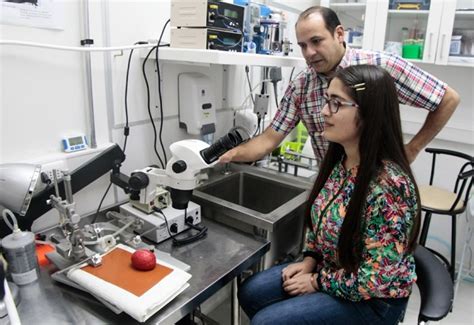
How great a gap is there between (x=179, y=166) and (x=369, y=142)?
0.62 m

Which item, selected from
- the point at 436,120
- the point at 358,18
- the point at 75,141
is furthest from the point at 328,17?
the point at 358,18

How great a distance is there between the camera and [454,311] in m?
2.45

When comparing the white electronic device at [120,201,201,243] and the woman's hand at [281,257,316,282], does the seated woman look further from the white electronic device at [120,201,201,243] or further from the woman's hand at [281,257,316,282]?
the white electronic device at [120,201,201,243]

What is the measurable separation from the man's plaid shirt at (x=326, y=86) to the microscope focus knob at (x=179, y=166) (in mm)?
738

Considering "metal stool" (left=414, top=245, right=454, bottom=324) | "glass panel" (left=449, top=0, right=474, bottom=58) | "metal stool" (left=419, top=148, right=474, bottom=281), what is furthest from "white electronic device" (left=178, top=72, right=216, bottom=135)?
"glass panel" (left=449, top=0, right=474, bottom=58)

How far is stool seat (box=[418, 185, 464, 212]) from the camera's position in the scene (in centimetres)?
232

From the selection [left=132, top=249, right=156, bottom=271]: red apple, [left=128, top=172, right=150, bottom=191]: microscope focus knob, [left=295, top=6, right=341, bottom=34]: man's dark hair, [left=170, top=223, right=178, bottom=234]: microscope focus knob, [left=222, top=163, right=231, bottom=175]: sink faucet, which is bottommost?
[left=170, top=223, right=178, bottom=234]: microscope focus knob

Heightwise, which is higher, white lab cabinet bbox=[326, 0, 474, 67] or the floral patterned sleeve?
white lab cabinet bbox=[326, 0, 474, 67]

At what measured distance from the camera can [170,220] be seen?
4.53ft

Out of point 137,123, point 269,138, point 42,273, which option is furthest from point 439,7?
point 42,273

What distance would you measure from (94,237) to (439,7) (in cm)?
263

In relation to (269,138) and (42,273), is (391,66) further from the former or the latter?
(42,273)

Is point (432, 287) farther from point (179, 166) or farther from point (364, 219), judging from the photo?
point (179, 166)

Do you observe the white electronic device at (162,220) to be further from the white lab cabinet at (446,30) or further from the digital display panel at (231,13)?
the white lab cabinet at (446,30)
